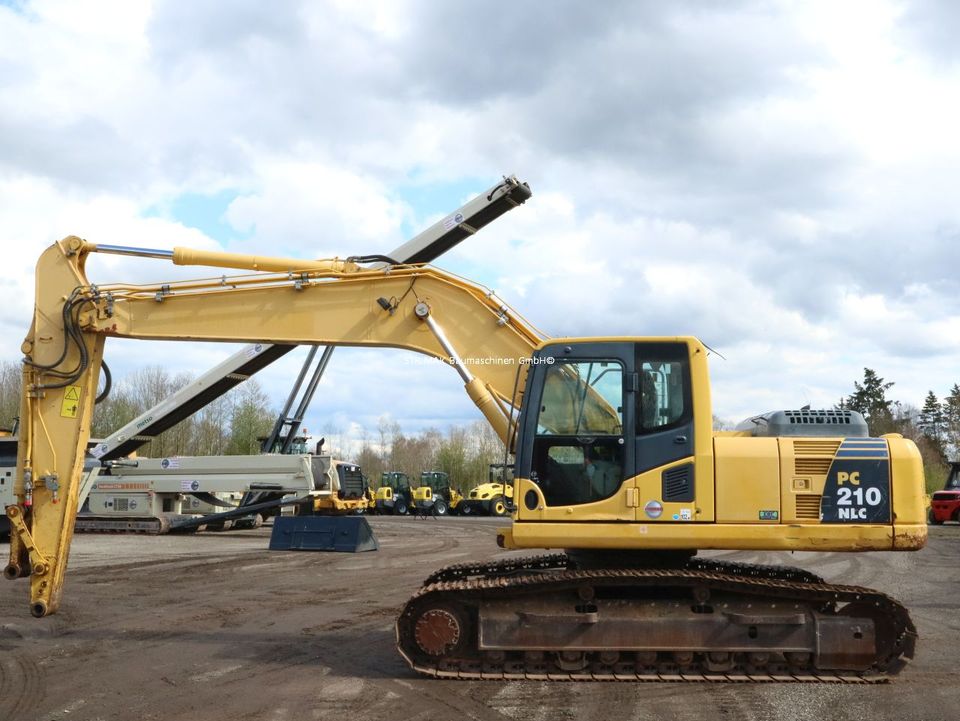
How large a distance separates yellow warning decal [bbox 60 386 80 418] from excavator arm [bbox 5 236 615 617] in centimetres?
1

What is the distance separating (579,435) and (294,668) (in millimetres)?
3718

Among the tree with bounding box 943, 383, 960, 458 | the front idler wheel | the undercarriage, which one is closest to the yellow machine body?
the undercarriage

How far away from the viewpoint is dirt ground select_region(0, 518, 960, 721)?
24.2 ft

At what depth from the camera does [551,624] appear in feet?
27.3

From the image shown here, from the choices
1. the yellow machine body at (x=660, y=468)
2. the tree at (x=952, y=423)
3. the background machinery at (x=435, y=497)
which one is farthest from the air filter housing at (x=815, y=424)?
the tree at (x=952, y=423)

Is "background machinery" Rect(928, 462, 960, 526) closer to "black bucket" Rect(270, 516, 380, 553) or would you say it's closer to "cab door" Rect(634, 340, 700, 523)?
"black bucket" Rect(270, 516, 380, 553)

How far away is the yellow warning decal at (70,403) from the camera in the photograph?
33.2ft

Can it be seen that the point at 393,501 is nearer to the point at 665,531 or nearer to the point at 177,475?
the point at 177,475

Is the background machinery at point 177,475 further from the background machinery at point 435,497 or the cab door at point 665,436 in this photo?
the background machinery at point 435,497

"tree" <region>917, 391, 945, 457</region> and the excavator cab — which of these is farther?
"tree" <region>917, 391, 945, 457</region>

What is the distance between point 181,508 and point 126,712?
23.8 metres

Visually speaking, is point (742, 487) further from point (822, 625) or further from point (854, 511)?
point (822, 625)

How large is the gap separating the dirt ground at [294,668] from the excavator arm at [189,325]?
5.05 ft

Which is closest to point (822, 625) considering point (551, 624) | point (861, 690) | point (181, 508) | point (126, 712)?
point (861, 690)
